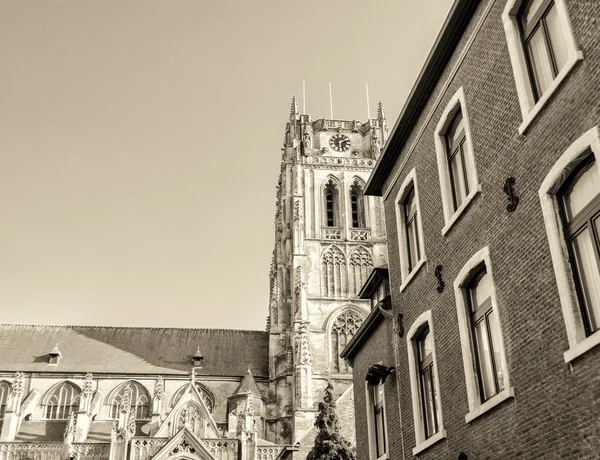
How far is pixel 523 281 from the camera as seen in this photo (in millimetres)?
8812

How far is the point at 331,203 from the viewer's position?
5103 cm

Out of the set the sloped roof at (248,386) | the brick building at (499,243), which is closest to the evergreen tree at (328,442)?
the brick building at (499,243)

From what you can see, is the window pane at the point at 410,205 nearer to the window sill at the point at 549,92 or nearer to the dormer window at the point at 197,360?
the window sill at the point at 549,92

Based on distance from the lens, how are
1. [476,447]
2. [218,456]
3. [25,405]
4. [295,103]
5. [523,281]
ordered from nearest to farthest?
1. [523,281]
2. [476,447]
3. [218,456]
4. [25,405]
5. [295,103]

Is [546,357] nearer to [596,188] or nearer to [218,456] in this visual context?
[596,188]

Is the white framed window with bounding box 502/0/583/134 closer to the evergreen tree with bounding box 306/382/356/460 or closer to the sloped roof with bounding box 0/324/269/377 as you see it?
the evergreen tree with bounding box 306/382/356/460

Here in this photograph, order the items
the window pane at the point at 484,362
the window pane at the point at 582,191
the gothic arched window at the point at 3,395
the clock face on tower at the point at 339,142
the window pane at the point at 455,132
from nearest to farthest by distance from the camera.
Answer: the window pane at the point at 582,191, the window pane at the point at 484,362, the window pane at the point at 455,132, the gothic arched window at the point at 3,395, the clock face on tower at the point at 339,142

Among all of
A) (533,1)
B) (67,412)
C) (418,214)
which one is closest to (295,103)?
(67,412)

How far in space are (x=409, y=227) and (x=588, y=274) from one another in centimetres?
704

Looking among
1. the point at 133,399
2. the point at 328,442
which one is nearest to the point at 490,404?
the point at 328,442

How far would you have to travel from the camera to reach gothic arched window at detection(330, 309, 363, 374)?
144 feet

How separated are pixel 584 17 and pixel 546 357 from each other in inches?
156

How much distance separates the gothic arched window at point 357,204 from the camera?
164 feet

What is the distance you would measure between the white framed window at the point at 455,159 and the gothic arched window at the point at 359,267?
113 feet
